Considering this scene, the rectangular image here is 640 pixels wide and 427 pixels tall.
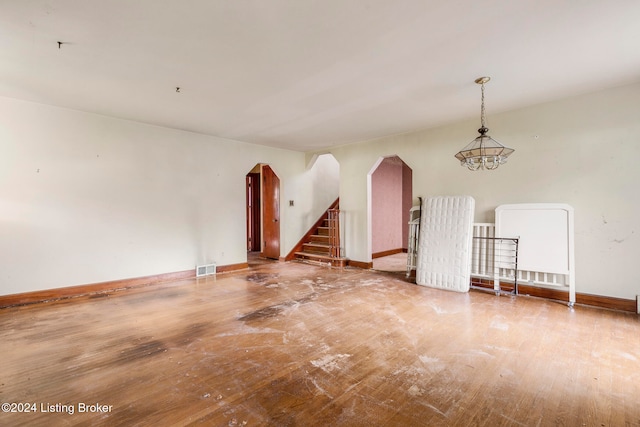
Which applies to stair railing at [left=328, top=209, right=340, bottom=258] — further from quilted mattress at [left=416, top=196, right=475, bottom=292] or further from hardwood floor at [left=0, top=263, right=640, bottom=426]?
hardwood floor at [left=0, top=263, right=640, bottom=426]

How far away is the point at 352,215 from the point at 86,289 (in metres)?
4.94

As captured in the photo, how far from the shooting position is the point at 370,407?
1.78 metres

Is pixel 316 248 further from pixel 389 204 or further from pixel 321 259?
pixel 389 204

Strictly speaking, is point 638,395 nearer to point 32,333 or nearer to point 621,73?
point 621,73

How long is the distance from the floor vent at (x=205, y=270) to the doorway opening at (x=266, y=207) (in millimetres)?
1729

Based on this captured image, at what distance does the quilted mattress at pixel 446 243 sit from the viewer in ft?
14.3

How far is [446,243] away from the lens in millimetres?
4547

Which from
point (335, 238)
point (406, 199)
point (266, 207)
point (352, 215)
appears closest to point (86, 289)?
point (266, 207)

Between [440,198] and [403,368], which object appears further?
[440,198]

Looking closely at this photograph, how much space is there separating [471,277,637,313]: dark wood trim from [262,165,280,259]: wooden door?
460cm

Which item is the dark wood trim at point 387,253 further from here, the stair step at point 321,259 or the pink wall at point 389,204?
the stair step at point 321,259

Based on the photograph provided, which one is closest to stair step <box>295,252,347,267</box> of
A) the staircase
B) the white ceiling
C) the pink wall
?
the staircase

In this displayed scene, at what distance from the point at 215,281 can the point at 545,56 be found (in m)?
5.43

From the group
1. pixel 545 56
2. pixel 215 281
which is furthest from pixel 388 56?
pixel 215 281
